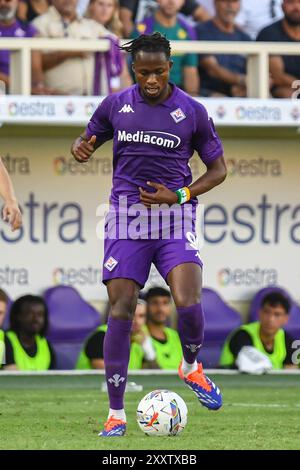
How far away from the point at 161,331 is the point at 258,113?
2543mm

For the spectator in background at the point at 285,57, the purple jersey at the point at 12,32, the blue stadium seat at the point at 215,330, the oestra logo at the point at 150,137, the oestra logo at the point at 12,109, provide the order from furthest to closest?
the spectator in background at the point at 285,57 < the blue stadium seat at the point at 215,330 < the purple jersey at the point at 12,32 < the oestra logo at the point at 12,109 < the oestra logo at the point at 150,137

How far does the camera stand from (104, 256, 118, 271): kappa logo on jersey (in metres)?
7.82

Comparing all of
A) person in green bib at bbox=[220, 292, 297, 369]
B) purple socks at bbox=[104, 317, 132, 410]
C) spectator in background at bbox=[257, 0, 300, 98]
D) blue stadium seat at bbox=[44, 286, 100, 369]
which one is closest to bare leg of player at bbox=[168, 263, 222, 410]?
purple socks at bbox=[104, 317, 132, 410]

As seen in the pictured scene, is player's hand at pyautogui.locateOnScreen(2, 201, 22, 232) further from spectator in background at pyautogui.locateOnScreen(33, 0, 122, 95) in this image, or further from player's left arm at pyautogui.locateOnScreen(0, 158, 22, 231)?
spectator in background at pyautogui.locateOnScreen(33, 0, 122, 95)

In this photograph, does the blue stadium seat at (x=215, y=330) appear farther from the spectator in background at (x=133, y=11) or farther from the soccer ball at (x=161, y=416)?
the soccer ball at (x=161, y=416)

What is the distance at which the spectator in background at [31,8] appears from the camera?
1338 cm

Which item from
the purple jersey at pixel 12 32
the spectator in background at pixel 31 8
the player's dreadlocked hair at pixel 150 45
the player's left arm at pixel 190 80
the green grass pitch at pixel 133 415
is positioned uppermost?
the spectator in background at pixel 31 8

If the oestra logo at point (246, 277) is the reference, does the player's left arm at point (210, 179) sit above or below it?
above

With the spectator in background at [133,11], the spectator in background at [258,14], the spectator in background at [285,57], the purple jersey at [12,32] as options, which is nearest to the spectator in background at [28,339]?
the purple jersey at [12,32]

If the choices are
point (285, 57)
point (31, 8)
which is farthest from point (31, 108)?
point (285, 57)

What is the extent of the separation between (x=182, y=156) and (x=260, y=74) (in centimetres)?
582

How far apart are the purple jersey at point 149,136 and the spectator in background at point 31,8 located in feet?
18.2

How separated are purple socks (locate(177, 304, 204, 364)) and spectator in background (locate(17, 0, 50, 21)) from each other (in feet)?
20.2
